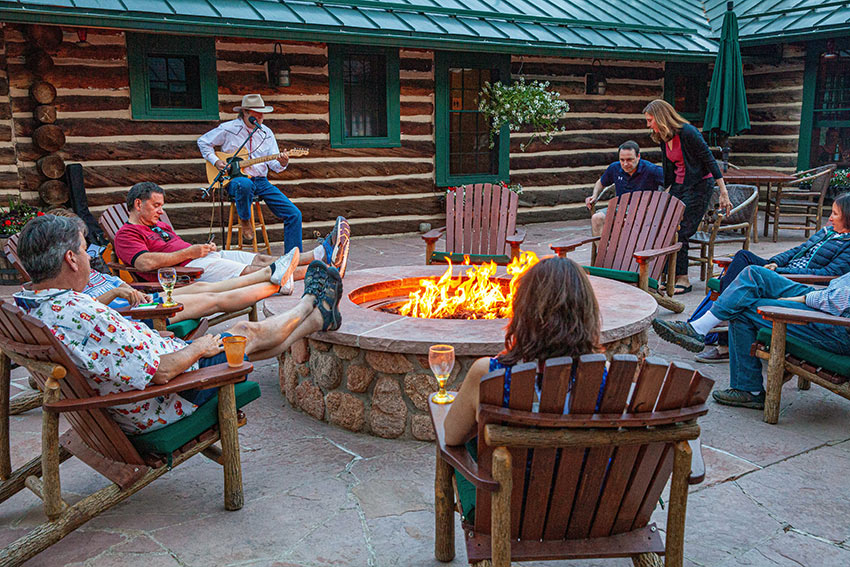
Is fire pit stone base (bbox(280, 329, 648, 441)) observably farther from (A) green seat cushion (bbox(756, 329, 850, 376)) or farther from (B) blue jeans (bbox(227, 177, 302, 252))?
(B) blue jeans (bbox(227, 177, 302, 252))

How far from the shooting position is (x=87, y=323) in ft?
8.50

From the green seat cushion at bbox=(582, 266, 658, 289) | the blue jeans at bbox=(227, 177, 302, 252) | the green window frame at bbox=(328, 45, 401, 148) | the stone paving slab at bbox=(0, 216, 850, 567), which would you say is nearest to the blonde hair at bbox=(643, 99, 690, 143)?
the green seat cushion at bbox=(582, 266, 658, 289)

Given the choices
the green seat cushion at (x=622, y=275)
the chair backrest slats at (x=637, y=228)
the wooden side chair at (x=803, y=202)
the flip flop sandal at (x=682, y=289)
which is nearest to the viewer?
the green seat cushion at (x=622, y=275)

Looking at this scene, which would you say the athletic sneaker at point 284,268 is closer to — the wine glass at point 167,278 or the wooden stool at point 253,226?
the wine glass at point 167,278

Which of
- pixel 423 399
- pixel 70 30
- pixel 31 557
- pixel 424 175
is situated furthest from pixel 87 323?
pixel 424 175

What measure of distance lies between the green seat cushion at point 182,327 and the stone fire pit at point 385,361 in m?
0.50

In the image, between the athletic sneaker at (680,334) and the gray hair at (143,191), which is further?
the gray hair at (143,191)

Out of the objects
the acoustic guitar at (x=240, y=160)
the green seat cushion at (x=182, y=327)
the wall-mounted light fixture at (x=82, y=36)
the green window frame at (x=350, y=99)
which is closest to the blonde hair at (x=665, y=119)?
the acoustic guitar at (x=240, y=160)

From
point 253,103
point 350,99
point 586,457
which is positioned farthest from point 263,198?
point 586,457

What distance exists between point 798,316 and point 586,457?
2083mm

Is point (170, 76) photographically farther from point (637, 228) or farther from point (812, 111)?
point (812, 111)

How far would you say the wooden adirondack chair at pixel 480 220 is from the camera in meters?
6.42

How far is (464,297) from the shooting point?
15.5ft

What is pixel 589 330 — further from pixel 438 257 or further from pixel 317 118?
pixel 317 118
